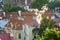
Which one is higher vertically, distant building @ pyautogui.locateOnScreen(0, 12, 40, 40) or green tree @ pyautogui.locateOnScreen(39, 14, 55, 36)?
green tree @ pyautogui.locateOnScreen(39, 14, 55, 36)

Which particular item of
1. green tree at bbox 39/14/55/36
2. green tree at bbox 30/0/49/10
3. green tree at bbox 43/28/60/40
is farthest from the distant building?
green tree at bbox 30/0/49/10

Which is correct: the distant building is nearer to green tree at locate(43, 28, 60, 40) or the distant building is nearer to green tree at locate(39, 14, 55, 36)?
green tree at locate(39, 14, 55, 36)

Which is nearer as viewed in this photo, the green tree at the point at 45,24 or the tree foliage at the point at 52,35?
the tree foliage at the point at 52,35

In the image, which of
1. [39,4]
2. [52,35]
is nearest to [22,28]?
[52,35]

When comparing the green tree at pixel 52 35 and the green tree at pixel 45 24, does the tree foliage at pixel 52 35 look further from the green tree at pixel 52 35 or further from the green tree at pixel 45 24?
the green tree at pixel 45 24

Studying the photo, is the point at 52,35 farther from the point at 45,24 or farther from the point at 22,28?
the point at 22,28

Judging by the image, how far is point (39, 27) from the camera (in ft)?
106

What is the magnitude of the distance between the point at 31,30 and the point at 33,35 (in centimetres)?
59

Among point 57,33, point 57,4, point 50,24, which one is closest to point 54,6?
point 57,4

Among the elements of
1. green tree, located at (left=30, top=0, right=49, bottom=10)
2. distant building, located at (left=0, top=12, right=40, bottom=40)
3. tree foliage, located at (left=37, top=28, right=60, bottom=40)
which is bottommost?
green tree, located at (left=30, top=0, right=49, bottom=10)

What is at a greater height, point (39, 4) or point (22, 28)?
point (22, 28)

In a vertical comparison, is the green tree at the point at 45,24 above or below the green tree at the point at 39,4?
above

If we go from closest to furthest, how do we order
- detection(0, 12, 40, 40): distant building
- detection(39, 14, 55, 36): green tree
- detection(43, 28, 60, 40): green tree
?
detection(43, 28, 60, 40): green tree, detection(39, 14, 55, 36): green tree, detection(0, 12, 40, 40): distant building

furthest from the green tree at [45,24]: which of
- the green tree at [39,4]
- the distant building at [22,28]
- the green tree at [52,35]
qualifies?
the green tree at [39,4]
